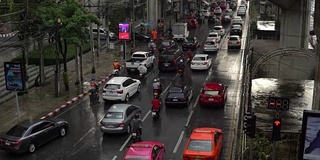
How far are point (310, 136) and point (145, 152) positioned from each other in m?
6.79

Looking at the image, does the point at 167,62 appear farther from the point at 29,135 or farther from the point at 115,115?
the point at 29,135

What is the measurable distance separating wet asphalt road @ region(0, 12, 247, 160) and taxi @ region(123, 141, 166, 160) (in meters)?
1.95

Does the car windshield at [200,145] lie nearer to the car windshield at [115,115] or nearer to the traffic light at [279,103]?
the traffic light at [279,103]

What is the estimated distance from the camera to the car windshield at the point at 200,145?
20953 mm

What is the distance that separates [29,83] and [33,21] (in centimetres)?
623

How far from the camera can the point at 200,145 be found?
2114cm

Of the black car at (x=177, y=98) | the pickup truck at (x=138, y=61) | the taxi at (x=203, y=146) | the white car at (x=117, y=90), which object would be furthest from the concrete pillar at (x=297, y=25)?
the taxi at (x=203, y=146)

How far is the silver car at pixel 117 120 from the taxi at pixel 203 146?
485 centimetres

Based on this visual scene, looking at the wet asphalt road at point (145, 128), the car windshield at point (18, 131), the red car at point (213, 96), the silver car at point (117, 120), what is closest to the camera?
the car windshield at point (18, 131)

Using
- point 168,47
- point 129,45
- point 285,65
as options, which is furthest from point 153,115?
point 129,45

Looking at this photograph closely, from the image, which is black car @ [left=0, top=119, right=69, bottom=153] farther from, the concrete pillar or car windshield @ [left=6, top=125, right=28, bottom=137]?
the concrete pillar

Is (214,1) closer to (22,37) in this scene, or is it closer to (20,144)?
(22,37)

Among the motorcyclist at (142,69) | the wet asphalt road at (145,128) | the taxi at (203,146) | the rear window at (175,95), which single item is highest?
the motorcyclist at (142,69)

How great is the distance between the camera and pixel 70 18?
34.4 m
